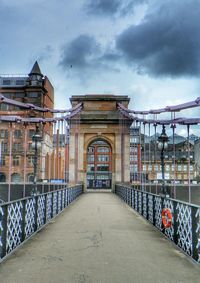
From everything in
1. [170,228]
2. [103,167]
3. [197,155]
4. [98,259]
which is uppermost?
[197,155]

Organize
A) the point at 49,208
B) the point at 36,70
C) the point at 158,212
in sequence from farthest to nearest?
the point at 36,70
the point at 49,208
the point at 158,212

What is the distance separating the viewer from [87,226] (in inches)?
400

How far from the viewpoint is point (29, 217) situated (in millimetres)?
8469

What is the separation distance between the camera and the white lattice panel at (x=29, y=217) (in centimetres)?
817

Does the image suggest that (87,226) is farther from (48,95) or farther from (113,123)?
(48,95)

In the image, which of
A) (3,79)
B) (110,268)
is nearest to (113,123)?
(110,268)

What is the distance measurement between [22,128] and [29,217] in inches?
2224

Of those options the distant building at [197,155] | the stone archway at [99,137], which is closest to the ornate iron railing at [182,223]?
the stone archway at [99,137]

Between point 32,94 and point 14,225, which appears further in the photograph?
point 32,94

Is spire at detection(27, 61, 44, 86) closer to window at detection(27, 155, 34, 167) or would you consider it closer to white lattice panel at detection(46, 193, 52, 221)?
window at detection(27, 155, 34, 167)

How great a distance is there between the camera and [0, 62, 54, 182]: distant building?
208 ft

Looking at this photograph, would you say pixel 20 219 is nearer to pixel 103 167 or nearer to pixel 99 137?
pixel 99 137

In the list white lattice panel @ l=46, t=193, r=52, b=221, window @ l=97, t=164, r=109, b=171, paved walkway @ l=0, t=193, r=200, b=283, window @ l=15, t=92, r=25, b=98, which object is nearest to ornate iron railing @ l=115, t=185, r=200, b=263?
paved walkway @ l=0, t=193, r=200, b=283

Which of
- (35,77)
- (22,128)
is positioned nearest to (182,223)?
(22,128)
